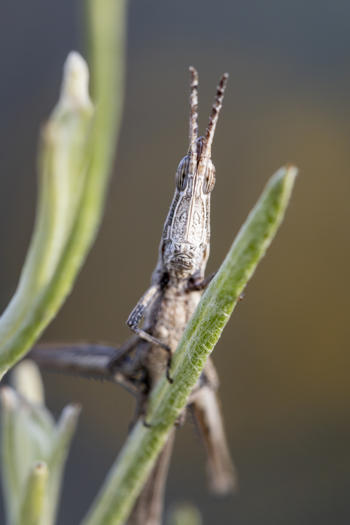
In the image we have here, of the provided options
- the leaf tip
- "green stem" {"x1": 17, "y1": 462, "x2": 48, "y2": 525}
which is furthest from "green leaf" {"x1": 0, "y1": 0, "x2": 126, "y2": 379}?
"green stem" {"x1": 17, "y1": 462, "x2": 48, "y2": 525}

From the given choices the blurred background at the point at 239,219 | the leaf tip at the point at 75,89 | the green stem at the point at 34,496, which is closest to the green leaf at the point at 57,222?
the leaf tip at the point at 75,89

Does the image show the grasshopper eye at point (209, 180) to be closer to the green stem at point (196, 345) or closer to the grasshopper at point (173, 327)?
the grasshopper at point (173, 327)

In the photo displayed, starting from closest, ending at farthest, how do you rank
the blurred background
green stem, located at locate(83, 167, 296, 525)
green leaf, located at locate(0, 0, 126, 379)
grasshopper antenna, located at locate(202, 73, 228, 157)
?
1. green stem, located at locate(83, 167, 296, 525)
2. green leaf, located at locate(0, 0, 126, 379)
3. grasshopper antenna, located at locate(202, 73, 228, 157)
4. the blurred background

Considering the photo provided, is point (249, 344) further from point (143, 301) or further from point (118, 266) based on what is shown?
point (143, 301)

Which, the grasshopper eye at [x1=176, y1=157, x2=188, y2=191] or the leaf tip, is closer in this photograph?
the leaf tip

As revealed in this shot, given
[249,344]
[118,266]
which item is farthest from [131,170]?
[249,344]

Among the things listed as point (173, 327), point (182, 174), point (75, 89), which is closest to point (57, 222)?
point (75, 89)

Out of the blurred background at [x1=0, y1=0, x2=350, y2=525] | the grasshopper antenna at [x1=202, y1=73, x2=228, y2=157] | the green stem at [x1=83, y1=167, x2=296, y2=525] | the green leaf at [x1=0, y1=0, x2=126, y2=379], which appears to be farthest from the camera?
the blurred background at [x1=0, y1=0, x2=350, y2=525]

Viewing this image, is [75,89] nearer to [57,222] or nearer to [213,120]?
[57,222]

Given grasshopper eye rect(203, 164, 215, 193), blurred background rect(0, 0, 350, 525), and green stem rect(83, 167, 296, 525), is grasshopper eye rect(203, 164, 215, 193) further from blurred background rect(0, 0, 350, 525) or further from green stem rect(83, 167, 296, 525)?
blurred background rect(0, 0, 350, 525)
